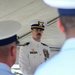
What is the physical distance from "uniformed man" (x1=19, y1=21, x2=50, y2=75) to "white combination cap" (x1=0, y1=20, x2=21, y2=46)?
119cm

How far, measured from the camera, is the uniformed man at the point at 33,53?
2778mm

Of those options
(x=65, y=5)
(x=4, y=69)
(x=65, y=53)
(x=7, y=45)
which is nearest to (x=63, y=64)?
(x=65, y=53)

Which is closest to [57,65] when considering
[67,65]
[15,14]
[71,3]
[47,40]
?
[67,65]

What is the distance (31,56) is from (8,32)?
1.34m

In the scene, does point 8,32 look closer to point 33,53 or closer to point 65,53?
point 65,53

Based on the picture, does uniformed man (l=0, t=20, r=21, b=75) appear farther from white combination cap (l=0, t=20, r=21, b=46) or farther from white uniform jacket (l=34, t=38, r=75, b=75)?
white uniform jacket (l=34, t=38, r=75, b=75)

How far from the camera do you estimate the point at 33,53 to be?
2.94 metres

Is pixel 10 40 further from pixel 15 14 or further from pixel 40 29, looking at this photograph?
pixel 15 14

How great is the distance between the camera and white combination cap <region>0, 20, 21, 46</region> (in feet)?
4.94

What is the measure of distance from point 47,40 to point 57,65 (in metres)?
5.91

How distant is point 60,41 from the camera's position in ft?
22.9

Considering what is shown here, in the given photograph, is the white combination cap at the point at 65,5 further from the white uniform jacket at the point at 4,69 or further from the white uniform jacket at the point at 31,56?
the white uniform jacket at the point at 31,56

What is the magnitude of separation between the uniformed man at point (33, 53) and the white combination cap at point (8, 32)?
119cm

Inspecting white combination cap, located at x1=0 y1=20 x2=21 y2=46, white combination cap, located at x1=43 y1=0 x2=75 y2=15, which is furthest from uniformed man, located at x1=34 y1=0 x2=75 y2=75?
white combination cap, located at x1=0 y1=20 x2=21 y2=46
